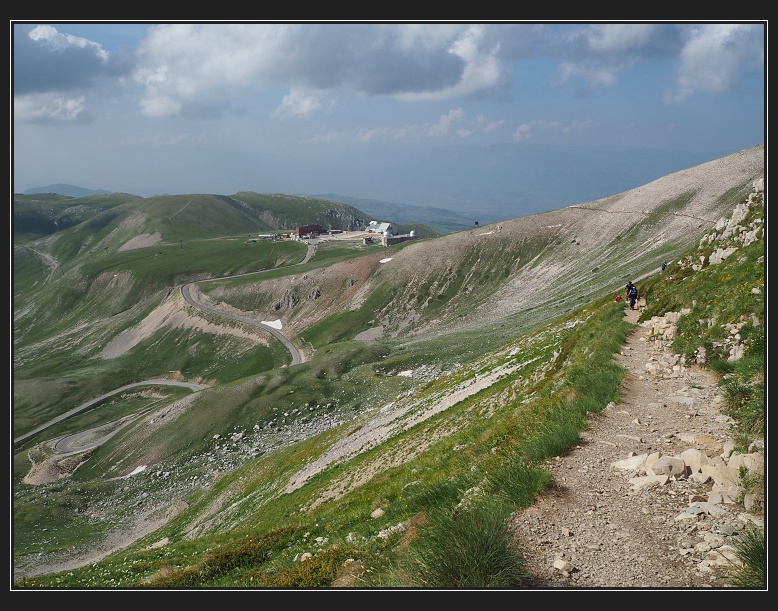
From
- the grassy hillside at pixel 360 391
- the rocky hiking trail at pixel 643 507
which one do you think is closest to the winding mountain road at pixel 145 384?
the grassy hillside at pixel 360 391

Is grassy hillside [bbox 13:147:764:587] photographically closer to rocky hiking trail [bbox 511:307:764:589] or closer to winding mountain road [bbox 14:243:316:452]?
rocky hiking trail [bbox 511:307:764:589]

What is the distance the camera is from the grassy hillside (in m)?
17.0

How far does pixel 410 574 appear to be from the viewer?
8.47 meters

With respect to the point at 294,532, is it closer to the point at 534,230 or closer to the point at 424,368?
the point at 424,368

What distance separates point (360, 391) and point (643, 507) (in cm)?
6545

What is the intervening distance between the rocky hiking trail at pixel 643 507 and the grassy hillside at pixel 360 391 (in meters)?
0.87

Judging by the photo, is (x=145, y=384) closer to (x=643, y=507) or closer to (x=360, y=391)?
(x=360, y=391)

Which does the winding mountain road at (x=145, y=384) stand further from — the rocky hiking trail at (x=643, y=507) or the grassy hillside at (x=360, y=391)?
the rocky hiking trail at (x=643, y=507)

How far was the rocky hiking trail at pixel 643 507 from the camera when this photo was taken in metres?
9.39

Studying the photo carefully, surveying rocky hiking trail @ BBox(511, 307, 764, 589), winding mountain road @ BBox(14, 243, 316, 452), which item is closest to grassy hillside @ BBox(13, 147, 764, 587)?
rocky hiking trail @ BBox(511, 307, 764, 589)

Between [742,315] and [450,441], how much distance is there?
1487 cm

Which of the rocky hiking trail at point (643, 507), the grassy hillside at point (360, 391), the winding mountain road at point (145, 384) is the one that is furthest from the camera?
the winding mountain road at point (145, 384)

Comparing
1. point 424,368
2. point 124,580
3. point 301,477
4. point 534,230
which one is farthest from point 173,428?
point 534,230

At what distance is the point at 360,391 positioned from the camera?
75.5 meters
